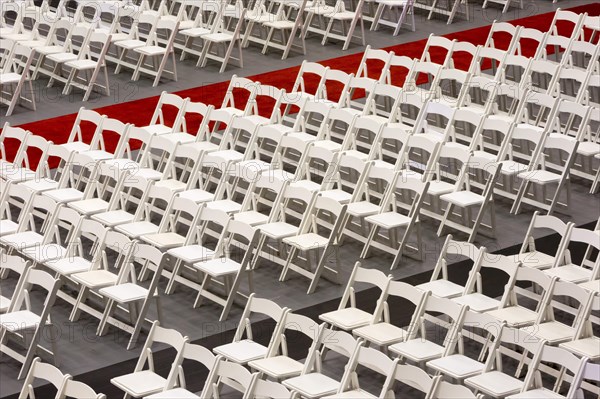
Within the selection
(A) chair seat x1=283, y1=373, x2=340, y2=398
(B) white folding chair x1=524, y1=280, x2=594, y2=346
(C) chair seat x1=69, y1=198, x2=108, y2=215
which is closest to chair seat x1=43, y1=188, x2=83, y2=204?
(C) chair seat x1=69, y1=198, x2=108, y2=215

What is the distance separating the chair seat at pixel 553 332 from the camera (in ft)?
31.0

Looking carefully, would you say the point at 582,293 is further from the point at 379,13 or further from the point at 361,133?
the point at 379,13

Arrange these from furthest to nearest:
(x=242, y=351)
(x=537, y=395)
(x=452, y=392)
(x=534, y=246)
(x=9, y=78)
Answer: (x=9, y=78) < (x=534, y=246) < (x=242, y=351) < (x=537, y=395) < (x=452, y=392)

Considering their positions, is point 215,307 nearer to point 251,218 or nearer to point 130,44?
point 251,218

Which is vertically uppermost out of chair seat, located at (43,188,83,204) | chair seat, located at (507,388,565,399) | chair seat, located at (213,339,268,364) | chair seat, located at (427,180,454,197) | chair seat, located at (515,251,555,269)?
chair seat, located at (427,180,454,197)

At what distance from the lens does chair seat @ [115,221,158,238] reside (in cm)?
1104

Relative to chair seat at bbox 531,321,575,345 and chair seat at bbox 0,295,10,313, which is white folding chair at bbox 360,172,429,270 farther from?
chair seat at bbox 0,295,10,313

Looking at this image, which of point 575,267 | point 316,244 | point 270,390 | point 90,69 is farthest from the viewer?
point 90,69

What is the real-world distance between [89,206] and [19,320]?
1963 mm

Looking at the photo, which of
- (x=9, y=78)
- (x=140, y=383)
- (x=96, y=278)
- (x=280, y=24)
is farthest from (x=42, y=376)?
(x=280, y=24)

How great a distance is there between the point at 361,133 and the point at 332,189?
1.77 meters

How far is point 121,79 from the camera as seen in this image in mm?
15609

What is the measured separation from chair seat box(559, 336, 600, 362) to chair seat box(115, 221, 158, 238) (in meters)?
3.57

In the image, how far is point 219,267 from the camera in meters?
10.3
